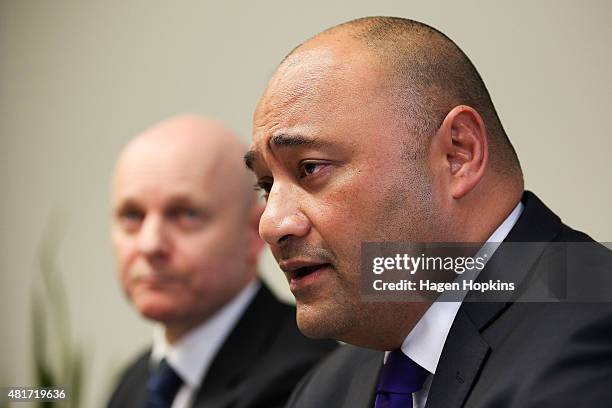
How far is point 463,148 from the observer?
1423 mm

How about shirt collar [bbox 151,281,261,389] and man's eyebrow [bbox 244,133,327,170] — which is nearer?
man's eyebrow [bbox 244,133,327,170]

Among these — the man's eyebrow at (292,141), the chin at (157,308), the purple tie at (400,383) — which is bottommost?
the purple tie at (400,383)

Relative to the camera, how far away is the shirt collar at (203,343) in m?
2.37

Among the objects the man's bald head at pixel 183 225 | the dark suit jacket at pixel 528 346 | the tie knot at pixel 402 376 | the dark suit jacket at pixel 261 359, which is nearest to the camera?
the dark suit jacket at pixel 528 346

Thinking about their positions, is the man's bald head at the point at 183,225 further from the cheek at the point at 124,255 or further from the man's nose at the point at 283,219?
the man's nose at the point at 283,219

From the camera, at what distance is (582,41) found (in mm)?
2002

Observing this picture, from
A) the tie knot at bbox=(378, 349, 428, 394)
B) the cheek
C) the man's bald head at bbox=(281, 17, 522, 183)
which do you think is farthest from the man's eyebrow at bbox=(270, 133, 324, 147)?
the cheek

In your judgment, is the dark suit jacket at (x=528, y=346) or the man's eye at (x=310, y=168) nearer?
the dark suit jacket at (x=528, y=346)

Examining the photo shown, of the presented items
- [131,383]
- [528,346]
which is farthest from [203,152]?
[528,346]

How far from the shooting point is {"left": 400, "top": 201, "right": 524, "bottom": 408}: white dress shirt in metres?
1.38

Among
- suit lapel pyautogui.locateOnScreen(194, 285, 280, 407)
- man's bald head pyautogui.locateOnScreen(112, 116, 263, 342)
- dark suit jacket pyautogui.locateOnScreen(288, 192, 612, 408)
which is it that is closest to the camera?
dark suit jacket pyautogui.locateOnScreen(288, 192, 612, 408)

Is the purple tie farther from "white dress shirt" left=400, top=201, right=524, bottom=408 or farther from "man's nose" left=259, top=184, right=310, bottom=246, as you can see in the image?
Result: "man's nose" left=259, top=184, right=310, bottom=246

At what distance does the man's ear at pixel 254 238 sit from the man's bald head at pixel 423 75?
3.46 feet

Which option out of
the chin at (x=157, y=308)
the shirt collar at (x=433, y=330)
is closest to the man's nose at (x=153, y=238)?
the chin at (x=157, y=308)
